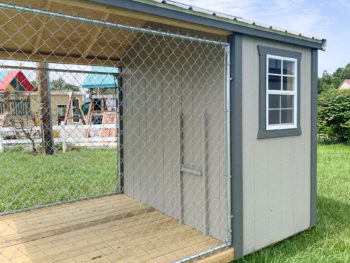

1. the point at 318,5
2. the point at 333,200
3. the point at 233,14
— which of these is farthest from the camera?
the point at 318,5

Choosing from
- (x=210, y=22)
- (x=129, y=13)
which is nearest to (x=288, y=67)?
(x=210, y=22)

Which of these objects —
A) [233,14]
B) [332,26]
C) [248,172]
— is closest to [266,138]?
[248,172]

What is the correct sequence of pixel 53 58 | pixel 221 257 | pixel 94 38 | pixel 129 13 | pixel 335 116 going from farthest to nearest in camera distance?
pixel 335 116 < pixel 53 58 < pixel 94 38 < pixel 221 257 < pixel 129 13

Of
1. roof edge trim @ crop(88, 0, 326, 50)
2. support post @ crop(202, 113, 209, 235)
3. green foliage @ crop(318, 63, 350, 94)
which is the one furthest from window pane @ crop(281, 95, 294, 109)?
green foliage @ crop(318, 63, 350, 94)

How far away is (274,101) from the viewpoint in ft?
10.4

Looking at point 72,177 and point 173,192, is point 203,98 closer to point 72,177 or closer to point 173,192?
point 173,192

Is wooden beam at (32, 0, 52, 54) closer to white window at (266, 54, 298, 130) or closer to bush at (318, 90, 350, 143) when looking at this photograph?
white window at (266, 54, 298, 130)

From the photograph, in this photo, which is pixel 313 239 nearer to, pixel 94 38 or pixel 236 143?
pixel 236 143

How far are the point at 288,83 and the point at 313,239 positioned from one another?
67.3 inches

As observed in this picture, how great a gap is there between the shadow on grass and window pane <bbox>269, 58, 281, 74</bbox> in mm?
1788

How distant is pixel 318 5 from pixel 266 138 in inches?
1330

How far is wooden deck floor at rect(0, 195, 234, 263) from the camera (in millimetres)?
2756

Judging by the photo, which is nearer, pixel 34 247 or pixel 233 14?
pixel 233 14

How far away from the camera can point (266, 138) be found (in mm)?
3078
